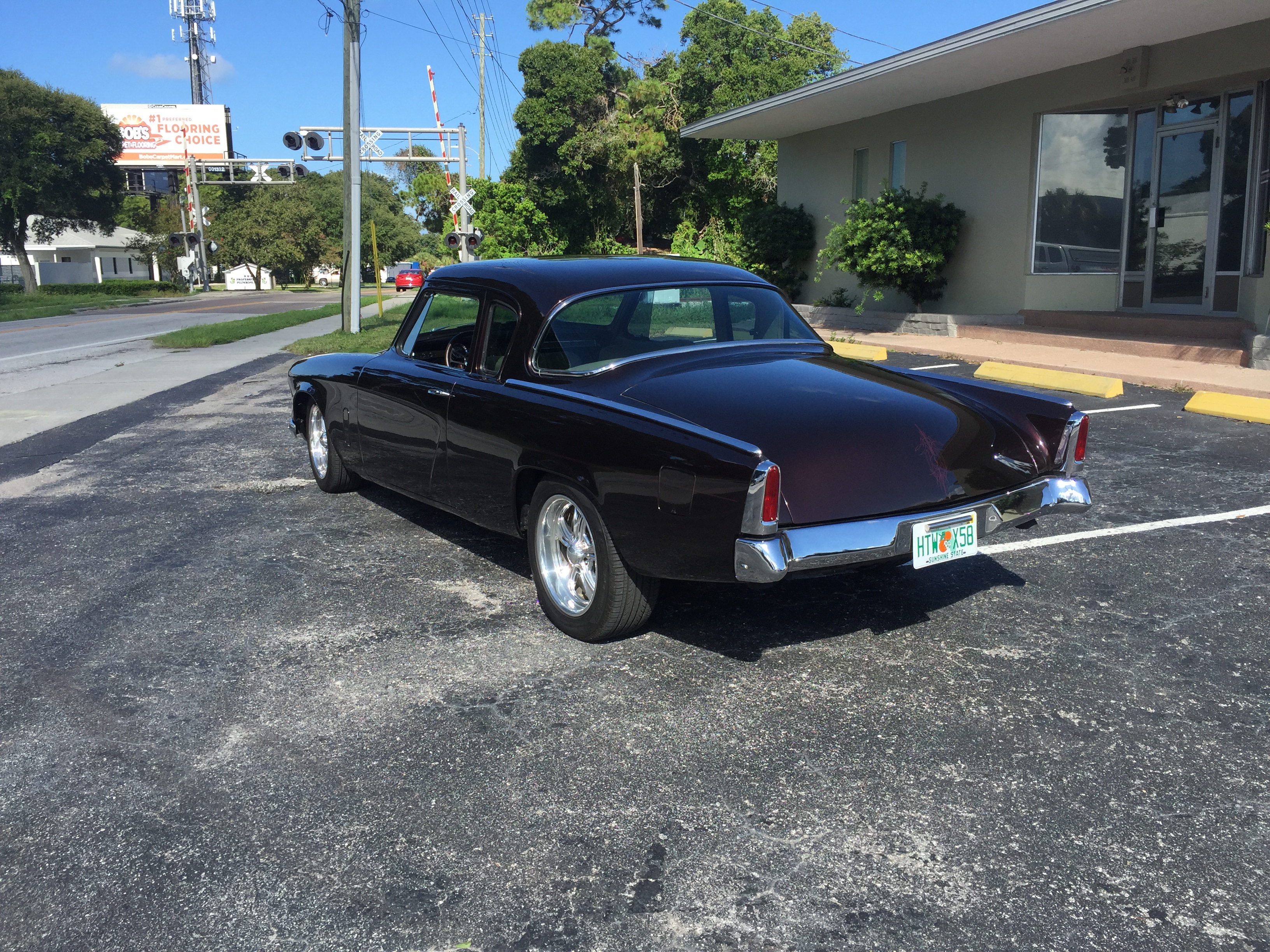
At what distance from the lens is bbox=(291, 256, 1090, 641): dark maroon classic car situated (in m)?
3.65

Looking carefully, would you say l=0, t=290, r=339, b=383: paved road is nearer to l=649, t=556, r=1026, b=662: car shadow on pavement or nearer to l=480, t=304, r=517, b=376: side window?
l=480, t=304, r=517, b=376: side window

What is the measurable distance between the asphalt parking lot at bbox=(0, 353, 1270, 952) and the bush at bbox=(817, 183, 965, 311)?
11.8 metres

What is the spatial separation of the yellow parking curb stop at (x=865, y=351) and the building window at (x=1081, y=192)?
341 centimetres

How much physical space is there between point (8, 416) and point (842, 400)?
32.9 ft

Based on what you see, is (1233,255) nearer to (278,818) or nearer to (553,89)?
(278,818)

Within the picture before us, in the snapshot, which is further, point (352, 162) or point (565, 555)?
point (352, 162)

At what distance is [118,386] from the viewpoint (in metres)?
13.7

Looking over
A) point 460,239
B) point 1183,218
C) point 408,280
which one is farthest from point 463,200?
point 408,280

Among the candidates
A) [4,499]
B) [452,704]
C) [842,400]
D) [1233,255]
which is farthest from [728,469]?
[1233,255]

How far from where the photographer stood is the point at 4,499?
7.12 meters

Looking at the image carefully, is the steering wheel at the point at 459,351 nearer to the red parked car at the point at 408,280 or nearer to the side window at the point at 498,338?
the side window at the point at 498,338

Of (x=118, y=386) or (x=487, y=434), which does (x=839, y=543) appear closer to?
(x=487, y=434)

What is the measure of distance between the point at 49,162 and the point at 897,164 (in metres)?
50.1

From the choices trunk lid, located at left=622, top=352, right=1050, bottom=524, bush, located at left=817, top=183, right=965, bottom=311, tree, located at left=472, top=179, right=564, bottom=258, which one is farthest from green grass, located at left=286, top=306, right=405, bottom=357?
tree, located at left=472, top=179, right=564, bottom=258
